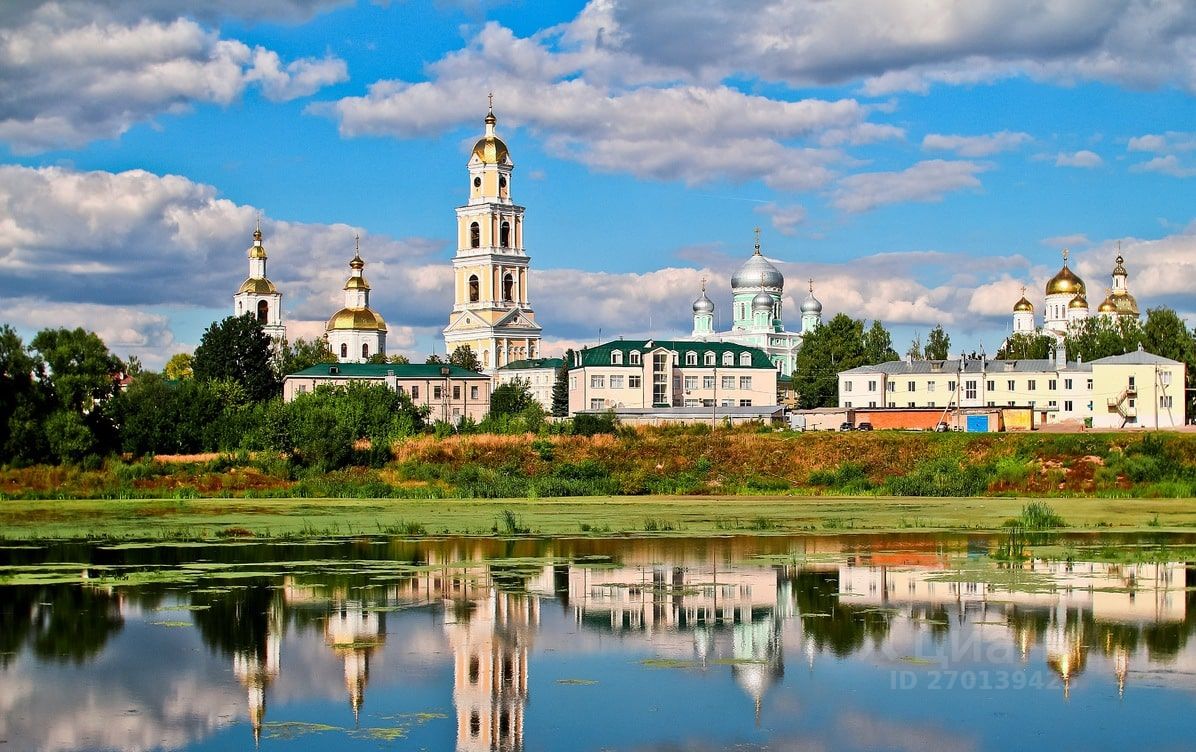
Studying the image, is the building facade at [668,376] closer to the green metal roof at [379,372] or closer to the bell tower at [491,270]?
the green metal roof at [379,372]

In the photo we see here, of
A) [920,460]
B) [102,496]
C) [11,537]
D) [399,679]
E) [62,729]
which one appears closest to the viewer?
[62,729]

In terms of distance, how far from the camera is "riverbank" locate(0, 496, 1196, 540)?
140 ft

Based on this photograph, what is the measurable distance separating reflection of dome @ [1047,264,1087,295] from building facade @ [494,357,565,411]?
5280cm

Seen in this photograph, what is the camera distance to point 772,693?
2005 centimetres

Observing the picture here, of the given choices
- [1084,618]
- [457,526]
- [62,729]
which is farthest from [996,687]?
[457,526]

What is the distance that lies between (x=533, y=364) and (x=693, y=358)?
19.0m

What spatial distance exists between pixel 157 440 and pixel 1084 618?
55.6 meters

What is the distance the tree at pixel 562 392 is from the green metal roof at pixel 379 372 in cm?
989

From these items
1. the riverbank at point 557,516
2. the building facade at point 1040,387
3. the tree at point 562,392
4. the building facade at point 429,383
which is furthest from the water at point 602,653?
the tree at point 562,392

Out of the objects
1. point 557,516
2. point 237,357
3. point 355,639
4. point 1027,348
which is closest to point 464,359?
point 237,357

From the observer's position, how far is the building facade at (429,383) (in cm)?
11512

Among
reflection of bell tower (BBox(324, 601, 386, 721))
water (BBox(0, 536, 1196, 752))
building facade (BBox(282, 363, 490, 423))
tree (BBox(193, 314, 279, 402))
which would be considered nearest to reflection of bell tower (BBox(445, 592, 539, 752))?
water (BBox(0, 536, 1196, 752))

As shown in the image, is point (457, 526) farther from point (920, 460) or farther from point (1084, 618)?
point (920, 460)

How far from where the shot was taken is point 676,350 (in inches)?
4958
